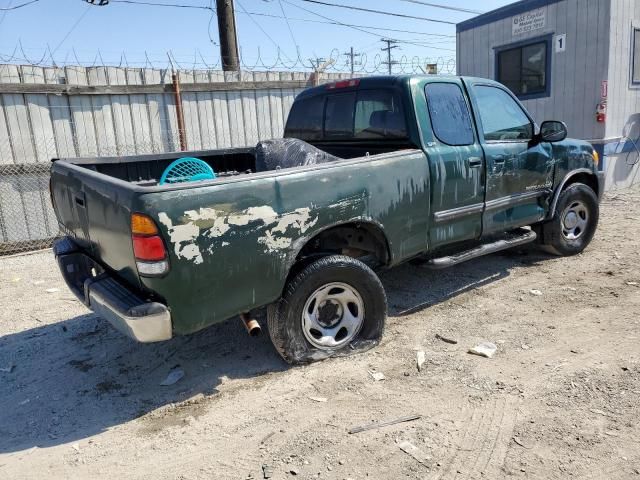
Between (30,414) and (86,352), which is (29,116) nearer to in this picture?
(86,352)

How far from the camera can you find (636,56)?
10.4 m

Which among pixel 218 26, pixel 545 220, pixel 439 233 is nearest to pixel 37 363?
pixel 439 233

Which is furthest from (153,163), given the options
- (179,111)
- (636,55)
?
(636,55)

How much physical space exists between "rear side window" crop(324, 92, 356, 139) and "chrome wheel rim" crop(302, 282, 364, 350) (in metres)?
1.67

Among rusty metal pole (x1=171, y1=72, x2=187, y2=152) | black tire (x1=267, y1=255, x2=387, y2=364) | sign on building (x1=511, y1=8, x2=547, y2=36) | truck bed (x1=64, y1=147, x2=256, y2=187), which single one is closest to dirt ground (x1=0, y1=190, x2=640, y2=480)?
black tire (x1=267, y1=255, x2=387, y2=364)

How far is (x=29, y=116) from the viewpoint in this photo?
7418 millimetres

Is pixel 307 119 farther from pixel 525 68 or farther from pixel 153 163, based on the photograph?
pixel 525 68

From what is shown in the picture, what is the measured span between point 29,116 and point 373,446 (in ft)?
22.5

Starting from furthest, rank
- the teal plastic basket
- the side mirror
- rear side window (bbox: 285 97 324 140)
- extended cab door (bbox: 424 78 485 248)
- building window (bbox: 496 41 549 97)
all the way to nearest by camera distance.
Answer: building window (bbox: 496 41 549 97), the side mirror, rear side window (bbox: 285 97 324 140), extended cab door (bbox: 424 78 485 248), the teal plastic basket

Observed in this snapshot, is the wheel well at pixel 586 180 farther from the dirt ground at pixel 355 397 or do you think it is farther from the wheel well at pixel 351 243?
the wheel well at pixel 351 243

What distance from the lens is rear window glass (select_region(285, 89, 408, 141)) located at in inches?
176

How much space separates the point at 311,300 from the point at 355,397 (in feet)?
2.38

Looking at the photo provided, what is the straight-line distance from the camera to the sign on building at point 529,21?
35.0 ft

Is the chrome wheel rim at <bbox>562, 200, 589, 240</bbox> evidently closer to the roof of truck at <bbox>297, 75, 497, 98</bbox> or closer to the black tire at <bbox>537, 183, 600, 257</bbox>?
the black tire at <bbox>537, 183, 600, 257</bbox>
